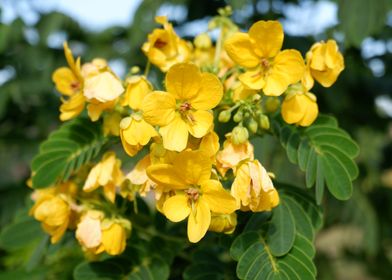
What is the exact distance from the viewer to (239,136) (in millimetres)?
1322

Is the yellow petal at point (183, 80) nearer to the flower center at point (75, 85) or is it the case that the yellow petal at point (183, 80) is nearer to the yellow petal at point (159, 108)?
the yellow petal at point (159, 108)

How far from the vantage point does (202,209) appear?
4.08 ft

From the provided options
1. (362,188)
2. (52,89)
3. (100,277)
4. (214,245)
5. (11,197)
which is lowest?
(362,188)

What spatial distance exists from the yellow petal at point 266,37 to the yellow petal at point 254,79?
5 centimetres

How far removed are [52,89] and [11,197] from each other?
2.23ft

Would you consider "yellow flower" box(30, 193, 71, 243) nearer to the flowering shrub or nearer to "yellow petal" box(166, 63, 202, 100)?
the flowering shrub

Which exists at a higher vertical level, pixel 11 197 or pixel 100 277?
pixel 100 277

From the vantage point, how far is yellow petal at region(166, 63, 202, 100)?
4.09 feet

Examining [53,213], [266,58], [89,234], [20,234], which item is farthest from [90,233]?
[266,58]

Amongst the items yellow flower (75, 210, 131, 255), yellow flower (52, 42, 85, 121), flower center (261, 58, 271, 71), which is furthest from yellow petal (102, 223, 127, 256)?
flower center (261, 58, 271, 71)

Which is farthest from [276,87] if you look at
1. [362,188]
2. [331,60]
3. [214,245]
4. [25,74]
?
[25,74]

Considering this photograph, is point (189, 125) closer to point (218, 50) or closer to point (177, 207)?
point (177, 207)

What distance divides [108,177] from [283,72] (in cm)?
53

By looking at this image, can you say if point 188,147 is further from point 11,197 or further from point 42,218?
point 11,197
